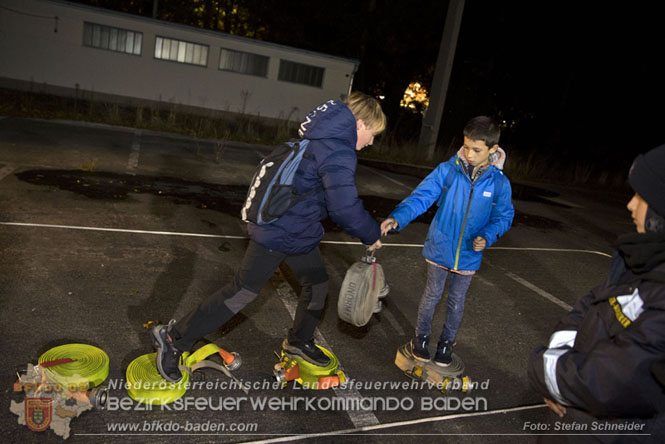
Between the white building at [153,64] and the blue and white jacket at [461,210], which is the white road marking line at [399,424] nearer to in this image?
the blue and white jacket at [461,210]

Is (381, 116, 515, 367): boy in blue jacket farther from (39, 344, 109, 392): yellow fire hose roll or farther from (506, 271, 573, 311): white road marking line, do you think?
(506, 271, 573, 311): white road marking line

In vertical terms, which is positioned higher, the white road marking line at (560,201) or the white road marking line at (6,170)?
the white road marking line at (560,201)

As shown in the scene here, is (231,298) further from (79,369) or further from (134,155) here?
(134,155)

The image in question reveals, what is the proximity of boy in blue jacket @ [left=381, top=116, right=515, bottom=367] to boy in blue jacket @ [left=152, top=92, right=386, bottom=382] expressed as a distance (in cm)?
54

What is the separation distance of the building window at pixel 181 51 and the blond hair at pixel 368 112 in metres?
23.4

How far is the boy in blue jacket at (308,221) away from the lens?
2.91 metres

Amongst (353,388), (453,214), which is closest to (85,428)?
(353,388)

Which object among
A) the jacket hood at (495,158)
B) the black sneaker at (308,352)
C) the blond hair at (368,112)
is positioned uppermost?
the blond hair at (368,112)

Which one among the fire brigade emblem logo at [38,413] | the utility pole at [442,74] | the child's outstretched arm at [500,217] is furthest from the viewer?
the utility pole at [442,74]

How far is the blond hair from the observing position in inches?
123

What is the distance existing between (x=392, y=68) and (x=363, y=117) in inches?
1203

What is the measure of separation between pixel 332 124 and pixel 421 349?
1937 mm

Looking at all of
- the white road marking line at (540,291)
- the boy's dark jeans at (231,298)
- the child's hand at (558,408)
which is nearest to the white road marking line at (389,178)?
the white road marking line at (540,291)

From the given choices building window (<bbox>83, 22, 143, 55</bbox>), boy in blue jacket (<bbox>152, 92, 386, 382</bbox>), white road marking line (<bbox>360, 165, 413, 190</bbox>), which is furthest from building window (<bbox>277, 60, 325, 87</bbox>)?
boy in blue jacket (<bbox>152, 92, 386, 382</bbox>)
